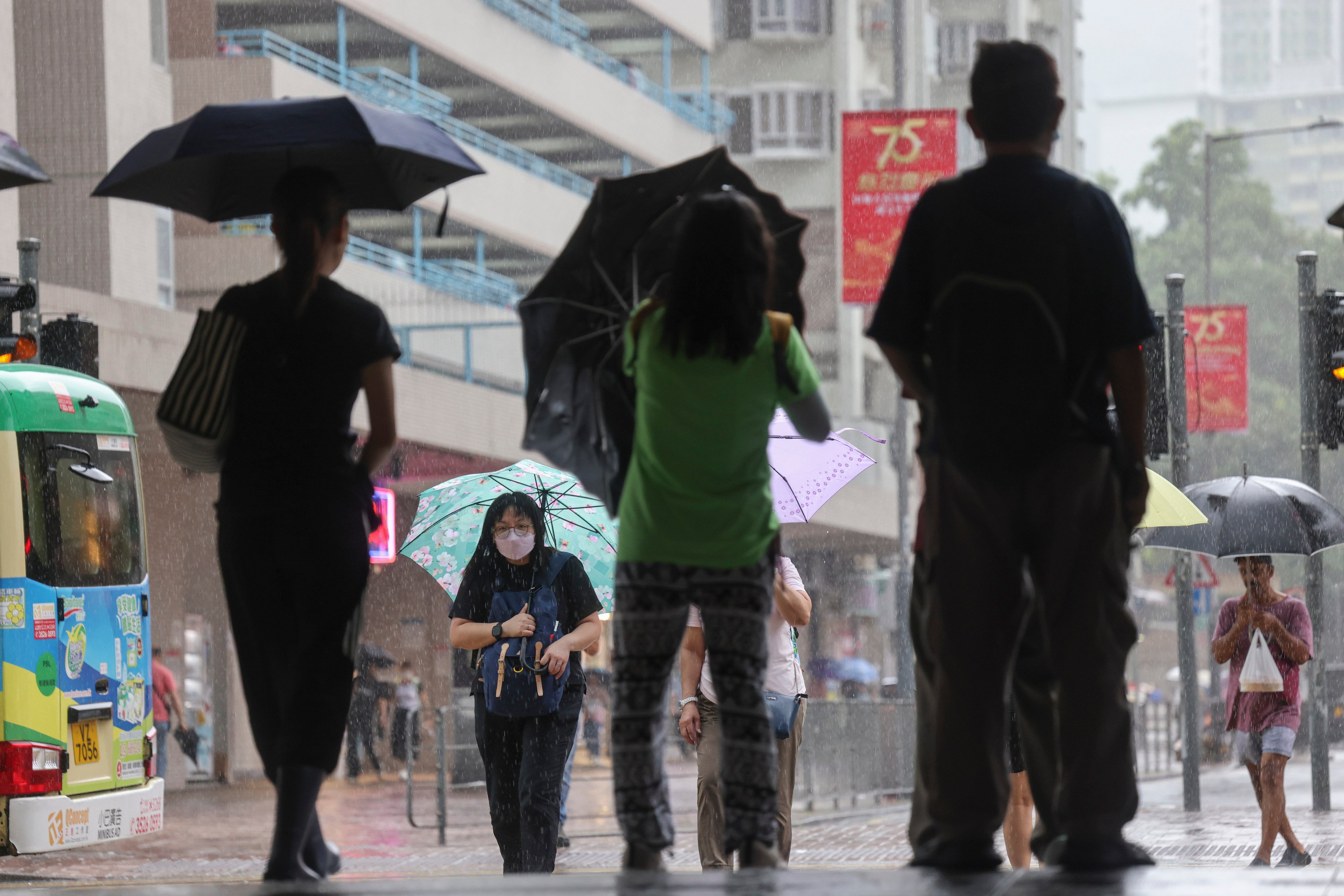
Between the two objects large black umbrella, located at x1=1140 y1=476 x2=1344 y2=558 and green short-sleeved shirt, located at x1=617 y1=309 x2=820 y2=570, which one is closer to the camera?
green short-sleeved shirt, located at x1=617 y1=309 x2=820 y2=570

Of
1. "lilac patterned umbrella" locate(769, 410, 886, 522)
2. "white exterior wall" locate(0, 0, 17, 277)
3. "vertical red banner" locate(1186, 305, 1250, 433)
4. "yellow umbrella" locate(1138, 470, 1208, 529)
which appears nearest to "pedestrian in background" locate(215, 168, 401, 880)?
"lilac patterned umbrella" locate(769, 410, 886, 522)

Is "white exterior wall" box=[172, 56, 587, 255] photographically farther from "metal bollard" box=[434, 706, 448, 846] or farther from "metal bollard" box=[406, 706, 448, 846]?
"metal bollard" box=[434, 706, 448, 846]

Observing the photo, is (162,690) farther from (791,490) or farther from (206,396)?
(206,396)

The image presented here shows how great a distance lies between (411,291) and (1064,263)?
2851 centimetres

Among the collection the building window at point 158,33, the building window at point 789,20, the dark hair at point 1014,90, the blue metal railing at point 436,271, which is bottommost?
the dark hair at point 1014,90

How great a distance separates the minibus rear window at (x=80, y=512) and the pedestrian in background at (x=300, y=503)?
8331 mm

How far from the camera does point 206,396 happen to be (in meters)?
5.18

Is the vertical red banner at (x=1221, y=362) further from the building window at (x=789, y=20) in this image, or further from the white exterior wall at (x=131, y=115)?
the building window at (x=789, y=20)

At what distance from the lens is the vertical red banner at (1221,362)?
95.6 feet

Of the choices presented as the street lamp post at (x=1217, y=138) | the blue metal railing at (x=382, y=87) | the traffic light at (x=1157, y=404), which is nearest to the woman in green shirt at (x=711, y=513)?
the traffic light at (x=1157, y=404)

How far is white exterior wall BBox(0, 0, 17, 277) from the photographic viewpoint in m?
23.2

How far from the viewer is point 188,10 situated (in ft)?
99.9

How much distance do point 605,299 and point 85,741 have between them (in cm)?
812

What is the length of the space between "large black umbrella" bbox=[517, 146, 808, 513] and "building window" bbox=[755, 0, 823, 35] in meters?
47.6
